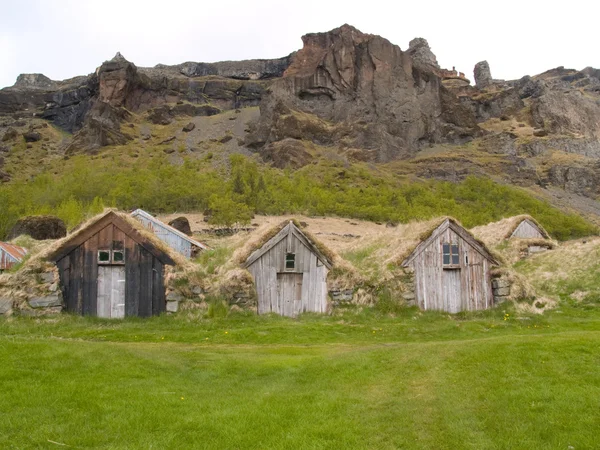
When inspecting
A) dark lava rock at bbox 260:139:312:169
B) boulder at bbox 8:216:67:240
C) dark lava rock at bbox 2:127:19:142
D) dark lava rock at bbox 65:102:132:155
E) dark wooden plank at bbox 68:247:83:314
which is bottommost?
dark wooden plank at bbox 68:247:83:314

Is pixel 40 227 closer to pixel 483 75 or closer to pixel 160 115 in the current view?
pixel 160 115

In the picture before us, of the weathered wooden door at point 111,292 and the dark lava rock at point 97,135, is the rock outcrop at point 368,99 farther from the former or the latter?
the weathered wooden door at point 111,292

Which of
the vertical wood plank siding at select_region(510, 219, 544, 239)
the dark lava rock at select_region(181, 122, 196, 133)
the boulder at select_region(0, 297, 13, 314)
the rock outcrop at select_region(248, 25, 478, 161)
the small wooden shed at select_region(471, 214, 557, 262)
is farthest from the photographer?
the dark lava rock at select_region(181, 122, 196, 133)

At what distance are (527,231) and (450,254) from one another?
1604 cm

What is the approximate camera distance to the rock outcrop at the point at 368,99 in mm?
132750

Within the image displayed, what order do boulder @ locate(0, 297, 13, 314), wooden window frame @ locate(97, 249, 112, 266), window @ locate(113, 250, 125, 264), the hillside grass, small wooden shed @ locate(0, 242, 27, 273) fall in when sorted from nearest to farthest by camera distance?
1. boulder @ locate(0, 297, 13, 314)
2. wooden window frame @ locate(97, 249, 112, 266)
3. window @ locate(113, 250, 125, 264)
4. the hillside grass
5. small wooden shed @ locate(0, 242, 27, 273)

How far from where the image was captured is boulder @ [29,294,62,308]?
68.1 ft

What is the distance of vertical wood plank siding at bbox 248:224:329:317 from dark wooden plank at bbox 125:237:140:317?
15.4 feet

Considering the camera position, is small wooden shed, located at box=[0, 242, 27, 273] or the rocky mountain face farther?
the rocky mountain face

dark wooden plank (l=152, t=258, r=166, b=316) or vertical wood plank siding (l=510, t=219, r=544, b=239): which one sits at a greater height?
vertical wood plank siding (l=510, t=219, r=544, b=239)

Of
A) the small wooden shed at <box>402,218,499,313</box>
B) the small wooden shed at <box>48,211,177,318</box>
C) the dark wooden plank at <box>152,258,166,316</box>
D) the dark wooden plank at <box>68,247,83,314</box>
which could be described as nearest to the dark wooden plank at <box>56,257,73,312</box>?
the small wooden shed at <box>48,211,177,318</box>

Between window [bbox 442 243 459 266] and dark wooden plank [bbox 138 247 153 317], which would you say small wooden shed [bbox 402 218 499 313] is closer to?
window [bbox 442 243 459 266]

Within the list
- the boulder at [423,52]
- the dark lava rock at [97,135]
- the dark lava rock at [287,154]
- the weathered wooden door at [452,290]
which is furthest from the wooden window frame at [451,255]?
the boulder at [423,52]

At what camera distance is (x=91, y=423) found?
8.15m
